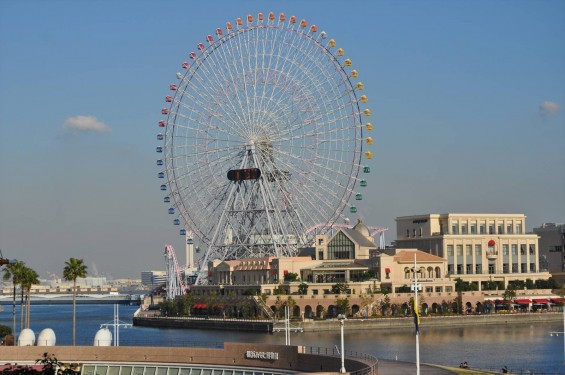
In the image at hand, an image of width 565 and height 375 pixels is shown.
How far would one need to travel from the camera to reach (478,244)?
193125 mm

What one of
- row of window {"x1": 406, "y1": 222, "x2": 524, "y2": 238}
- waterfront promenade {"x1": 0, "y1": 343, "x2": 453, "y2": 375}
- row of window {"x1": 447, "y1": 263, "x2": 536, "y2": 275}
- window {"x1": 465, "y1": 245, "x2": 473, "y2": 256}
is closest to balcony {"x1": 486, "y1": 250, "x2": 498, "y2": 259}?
row of window {"x1": 447, "y1": 263, "x2": 536, "y2": 275}

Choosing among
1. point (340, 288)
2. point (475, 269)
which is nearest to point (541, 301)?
point (475, 269)

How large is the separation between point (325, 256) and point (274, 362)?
109225mm

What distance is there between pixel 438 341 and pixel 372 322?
26.0 m

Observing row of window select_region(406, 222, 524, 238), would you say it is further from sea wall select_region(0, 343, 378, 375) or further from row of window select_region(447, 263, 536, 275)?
sea wall select_region(0, 343, 378, 375)

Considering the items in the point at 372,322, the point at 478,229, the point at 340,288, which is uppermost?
the point at 478,229

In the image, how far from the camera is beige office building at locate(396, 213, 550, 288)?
19175 centimetres

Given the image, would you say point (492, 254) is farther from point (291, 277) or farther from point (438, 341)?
point (438, 341)

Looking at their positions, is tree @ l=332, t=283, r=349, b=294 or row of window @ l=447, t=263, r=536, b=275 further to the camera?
row of window @ l=447, t=263, r=536, b=275

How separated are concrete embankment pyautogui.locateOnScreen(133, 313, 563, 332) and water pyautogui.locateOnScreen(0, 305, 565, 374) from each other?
274 cm

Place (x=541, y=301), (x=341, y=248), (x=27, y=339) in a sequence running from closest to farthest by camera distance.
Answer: (x=27, y=339)
(x=341, y=248)
(x=541, y=301)

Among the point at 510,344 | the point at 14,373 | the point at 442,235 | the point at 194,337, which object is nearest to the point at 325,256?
the point at 442,235

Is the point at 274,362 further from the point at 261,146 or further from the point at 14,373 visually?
the point at 261,146

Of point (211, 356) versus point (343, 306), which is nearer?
point (211, 356)
